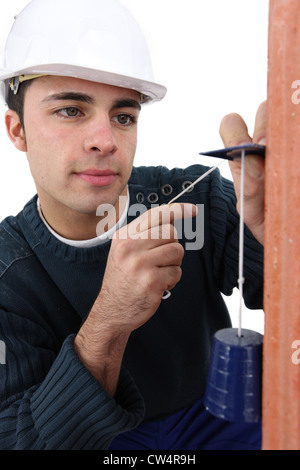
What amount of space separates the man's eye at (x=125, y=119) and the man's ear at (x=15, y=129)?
0.33 meters

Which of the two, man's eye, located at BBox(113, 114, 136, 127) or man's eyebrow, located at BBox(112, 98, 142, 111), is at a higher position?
man's eyebrow, located at BBox(112, 98, 142, 111)

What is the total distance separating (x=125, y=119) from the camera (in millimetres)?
1245

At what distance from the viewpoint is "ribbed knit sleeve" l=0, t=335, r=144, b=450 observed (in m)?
1.04

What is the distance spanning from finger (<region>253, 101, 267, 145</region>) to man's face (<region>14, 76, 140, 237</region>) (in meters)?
0.43

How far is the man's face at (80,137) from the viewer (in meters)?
1.14

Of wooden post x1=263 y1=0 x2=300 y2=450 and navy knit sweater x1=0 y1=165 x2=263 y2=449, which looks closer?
wooden post x1=263 y1=0 x2=300 y2=450

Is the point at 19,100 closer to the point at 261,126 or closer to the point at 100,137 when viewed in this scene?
the point at 100,137

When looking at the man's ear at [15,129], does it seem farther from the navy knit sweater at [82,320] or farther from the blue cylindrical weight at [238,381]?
the blue cylindrical weight at [238,381]

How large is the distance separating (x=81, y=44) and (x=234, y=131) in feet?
1.80

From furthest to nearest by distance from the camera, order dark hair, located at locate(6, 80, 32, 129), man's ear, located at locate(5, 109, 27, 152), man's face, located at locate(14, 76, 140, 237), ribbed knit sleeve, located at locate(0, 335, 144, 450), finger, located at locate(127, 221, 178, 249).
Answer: man's ear, located at locate(5, 109, 27, 152)
dark hair, located at locate(6, 80, 32, 129)
man's face, located at locate(14, 76, 140, 237)
ribbed knit sleeve, located at locate(0, 335, 144, 450)
finger, located at locate(127, 221, 178, 249)

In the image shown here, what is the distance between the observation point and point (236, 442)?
1473 mm

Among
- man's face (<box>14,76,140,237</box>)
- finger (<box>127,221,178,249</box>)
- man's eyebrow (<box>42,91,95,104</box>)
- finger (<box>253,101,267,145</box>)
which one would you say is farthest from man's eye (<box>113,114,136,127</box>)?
finger (<box>253,101,267,145</box>)

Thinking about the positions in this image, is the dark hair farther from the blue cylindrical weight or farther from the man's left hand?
the blue cylindrical weight

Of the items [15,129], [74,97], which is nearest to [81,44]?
[74,97]
